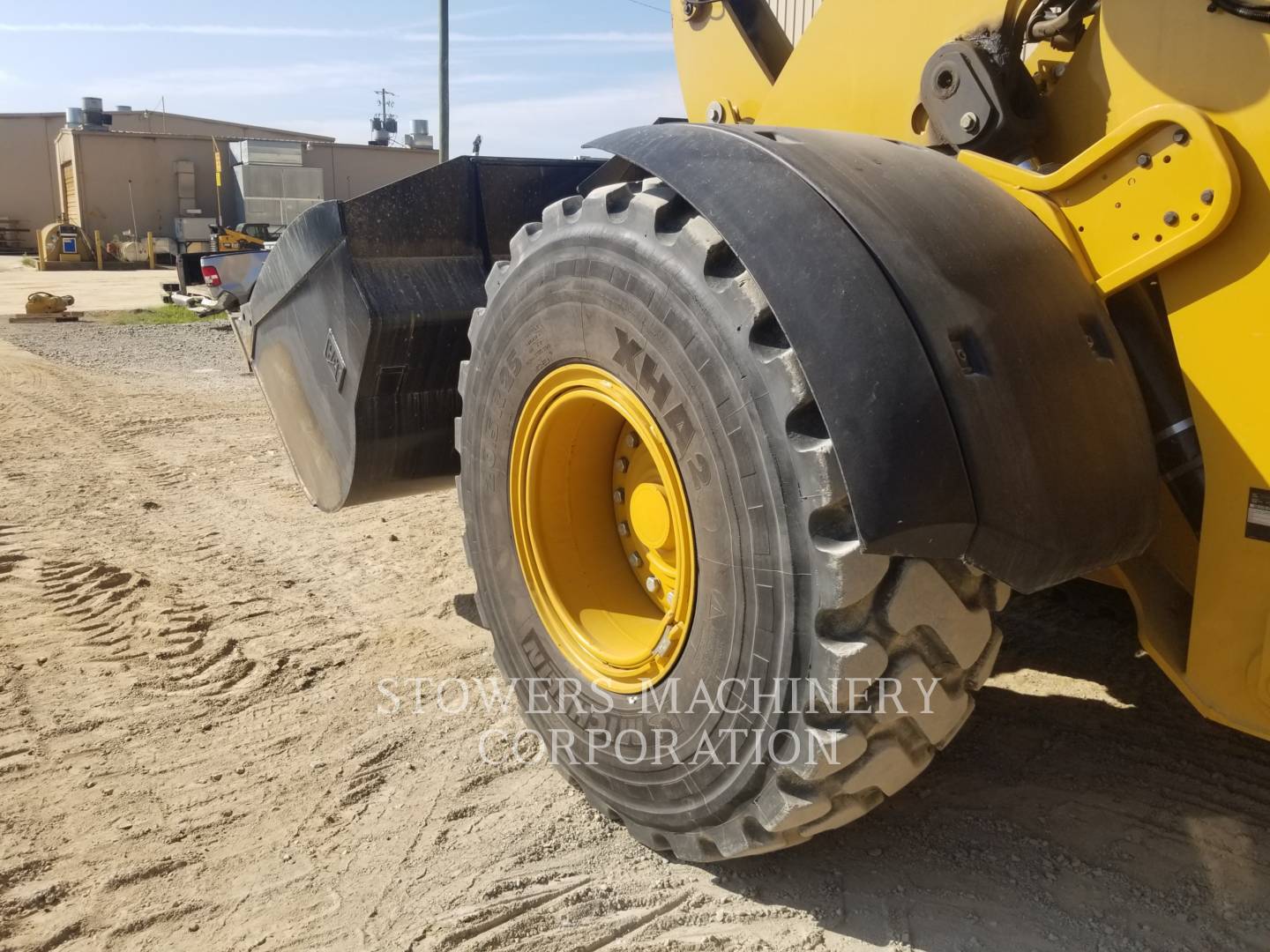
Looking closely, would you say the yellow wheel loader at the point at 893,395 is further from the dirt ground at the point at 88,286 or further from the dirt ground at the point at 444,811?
the dirt ground at the point at 88,286

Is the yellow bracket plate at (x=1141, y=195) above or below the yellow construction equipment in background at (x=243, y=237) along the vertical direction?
above

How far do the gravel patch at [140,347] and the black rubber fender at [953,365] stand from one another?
27.9ft

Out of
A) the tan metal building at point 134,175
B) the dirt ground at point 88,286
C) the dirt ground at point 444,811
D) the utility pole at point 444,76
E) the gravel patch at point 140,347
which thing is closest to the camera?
the dirt ground at point 444,811

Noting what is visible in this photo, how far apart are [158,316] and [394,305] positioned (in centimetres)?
1349

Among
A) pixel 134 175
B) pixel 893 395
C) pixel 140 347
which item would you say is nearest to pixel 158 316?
pixel 140 347

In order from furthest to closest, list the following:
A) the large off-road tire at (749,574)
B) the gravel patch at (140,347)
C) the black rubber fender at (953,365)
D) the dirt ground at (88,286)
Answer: the dirt ground at (88,286) → the gravel patch at (140,347) → the large off-road tire at (749,574) → the black rubber fender at (953,365)

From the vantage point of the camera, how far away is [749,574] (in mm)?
1975

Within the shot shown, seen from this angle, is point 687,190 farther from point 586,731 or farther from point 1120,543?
point 586,731

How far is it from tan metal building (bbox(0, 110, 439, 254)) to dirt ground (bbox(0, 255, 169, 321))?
3544 millimetres

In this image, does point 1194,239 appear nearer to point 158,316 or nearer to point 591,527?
point 591,527

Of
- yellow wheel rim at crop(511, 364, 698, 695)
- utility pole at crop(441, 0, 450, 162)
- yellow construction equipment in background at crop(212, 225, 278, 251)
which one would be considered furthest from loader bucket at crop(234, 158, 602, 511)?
yellow construction equipment in background at crop(212, 225, 278, 251)

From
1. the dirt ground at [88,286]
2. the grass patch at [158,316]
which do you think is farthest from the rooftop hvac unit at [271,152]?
the grass patch at [158,316]

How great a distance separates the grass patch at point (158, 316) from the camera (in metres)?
14.9

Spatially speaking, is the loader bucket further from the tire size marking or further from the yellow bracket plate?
the tire size marking
